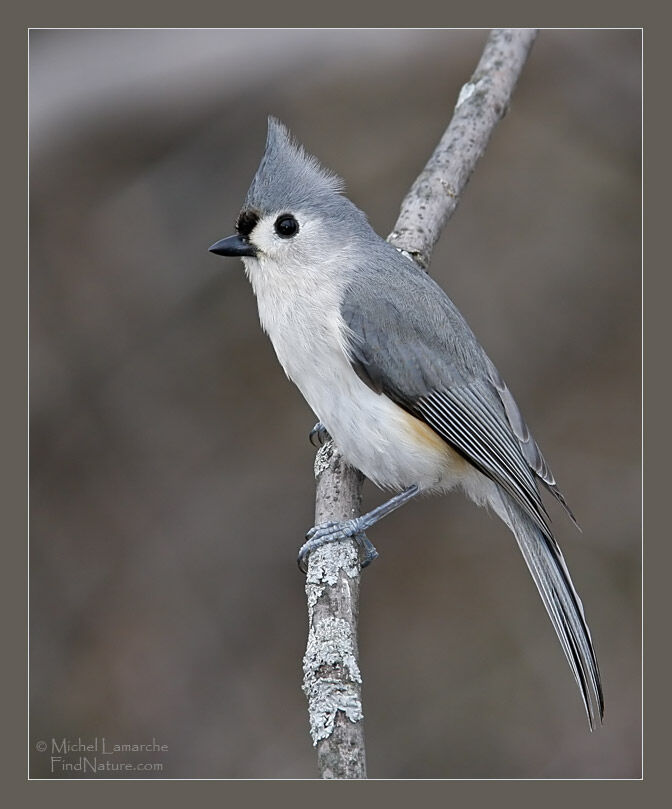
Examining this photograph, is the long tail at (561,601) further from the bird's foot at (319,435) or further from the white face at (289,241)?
the white face at (289,241)

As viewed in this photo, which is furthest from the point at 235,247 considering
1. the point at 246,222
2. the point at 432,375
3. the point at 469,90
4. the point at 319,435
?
the point at 469,90

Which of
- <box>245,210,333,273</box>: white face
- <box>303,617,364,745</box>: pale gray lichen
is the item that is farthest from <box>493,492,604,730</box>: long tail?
<box>245,210,333,273</box>: white face

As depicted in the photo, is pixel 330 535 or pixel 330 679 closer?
pixel 330 679

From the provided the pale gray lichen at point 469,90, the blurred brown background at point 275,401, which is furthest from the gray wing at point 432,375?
the blurred brown background at point 275,401

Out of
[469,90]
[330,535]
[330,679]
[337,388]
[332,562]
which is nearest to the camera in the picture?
[330,679]

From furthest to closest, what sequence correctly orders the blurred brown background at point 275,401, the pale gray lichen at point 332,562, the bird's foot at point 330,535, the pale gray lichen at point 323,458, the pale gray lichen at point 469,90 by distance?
1. the blurred brown background at point 275,401
2. the pale gray lichen at point 469,90
3. the pale gray lichen at point 323,458
4. the bird's foot at point 330,535
5. the pale gray lichen at point 332,562

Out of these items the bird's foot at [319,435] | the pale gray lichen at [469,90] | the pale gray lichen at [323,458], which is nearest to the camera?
the pale gray lichen at [323,458]

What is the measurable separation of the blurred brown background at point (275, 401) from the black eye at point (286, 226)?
59.7 inches

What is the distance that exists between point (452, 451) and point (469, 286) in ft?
5.57

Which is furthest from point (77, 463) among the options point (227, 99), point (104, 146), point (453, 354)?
point (453, 354)

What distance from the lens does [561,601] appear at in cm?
269

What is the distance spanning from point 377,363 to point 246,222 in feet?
1.85

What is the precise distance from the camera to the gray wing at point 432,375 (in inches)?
104

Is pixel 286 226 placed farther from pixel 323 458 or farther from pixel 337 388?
pixel 323 458
